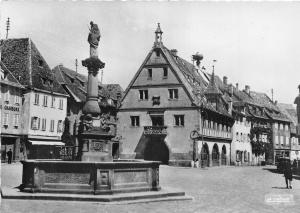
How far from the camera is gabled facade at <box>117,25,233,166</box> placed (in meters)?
42.8

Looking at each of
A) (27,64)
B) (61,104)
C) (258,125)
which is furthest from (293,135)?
(27,64)

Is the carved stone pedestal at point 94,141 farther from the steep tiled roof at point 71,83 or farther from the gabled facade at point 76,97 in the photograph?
the steep tiled roof at point 71,83

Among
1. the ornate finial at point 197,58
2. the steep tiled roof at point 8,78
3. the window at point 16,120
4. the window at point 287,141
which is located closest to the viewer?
the steep tiled roof at point 8,78

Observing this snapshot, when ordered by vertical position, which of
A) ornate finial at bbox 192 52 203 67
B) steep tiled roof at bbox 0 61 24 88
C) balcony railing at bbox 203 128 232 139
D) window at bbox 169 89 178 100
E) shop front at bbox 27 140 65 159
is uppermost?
ornate finial at bbox 192 52 203 67

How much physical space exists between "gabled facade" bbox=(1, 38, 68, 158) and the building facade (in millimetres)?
548

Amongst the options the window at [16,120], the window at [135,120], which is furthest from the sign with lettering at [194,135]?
the window at [16,120]

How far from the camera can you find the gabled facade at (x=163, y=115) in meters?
42.8

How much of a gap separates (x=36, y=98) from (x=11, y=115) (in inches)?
148

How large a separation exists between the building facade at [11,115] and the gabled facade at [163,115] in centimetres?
1087

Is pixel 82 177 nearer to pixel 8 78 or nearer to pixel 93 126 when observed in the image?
pixel 93 126

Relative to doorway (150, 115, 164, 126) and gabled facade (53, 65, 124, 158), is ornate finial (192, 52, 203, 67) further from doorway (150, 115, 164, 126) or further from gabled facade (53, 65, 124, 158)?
doorway (150, 115, 164, 126)

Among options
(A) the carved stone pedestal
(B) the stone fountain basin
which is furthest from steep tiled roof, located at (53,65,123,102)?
(B) the stone fountain basin

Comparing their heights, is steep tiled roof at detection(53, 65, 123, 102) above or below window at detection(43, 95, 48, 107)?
above

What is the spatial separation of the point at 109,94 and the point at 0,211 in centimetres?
4951
